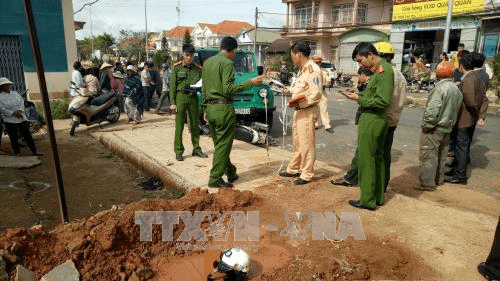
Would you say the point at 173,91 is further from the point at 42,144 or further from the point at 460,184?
the point at 460,184

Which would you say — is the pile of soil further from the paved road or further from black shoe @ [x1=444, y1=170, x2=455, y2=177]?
black shoe @ [x1=444, y1=170, x2=455, y2=177]

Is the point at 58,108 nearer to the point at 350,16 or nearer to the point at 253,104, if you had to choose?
the point at 253,104

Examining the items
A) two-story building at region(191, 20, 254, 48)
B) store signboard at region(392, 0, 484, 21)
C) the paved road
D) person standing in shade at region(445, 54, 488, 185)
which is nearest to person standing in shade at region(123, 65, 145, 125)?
the paved road

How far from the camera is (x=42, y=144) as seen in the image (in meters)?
7.98

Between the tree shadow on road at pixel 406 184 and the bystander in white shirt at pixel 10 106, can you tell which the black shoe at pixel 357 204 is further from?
the bystander in white shirt at pixel 10 106

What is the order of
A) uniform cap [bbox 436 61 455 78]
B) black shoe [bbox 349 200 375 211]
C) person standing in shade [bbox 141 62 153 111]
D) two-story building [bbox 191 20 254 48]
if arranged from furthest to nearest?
1. two-story building [bbox 191 20 254 48]
2. person standing in shade [bbox 141 62 153 111]
3. uniform cap [bbox 436 61 455 78]
4. black shoe [bbox 349 200 375 211]

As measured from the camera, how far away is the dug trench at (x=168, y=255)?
2.87 m

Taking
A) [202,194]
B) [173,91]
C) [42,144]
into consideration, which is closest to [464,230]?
[202,194]

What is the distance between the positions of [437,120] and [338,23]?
104 feet

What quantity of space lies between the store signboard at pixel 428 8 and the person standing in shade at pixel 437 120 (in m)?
17.3

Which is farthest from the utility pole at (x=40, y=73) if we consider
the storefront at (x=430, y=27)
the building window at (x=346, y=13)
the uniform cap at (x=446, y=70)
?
the building window at (x=346, y=13)

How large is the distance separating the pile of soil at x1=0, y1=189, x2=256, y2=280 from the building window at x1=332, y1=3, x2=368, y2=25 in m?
33.8

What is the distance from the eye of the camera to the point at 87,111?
9062 millimetres

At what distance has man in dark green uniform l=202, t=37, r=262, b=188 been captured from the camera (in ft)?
14.8
